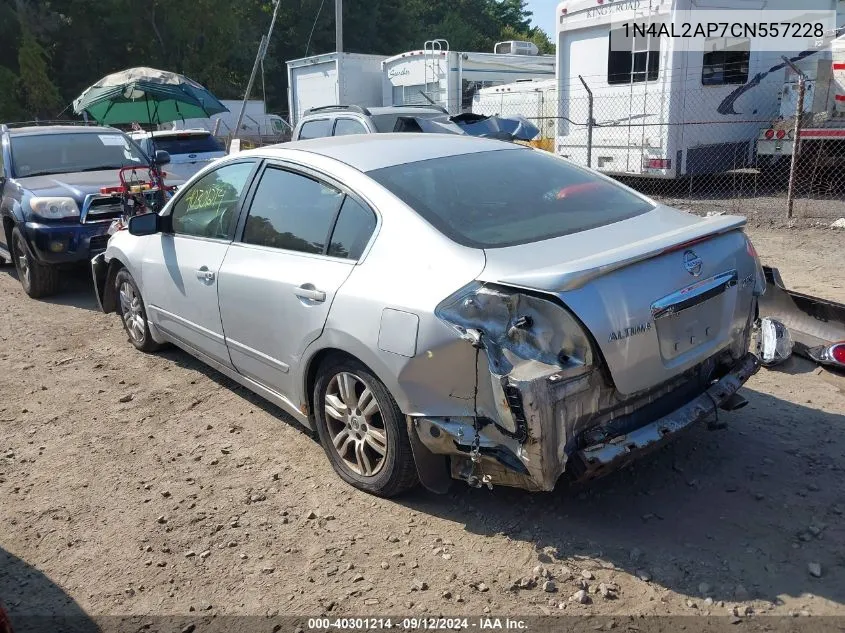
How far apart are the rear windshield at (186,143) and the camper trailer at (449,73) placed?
446 centimetres

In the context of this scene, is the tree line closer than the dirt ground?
No

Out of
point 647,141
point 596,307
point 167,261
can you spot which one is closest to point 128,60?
point 647,141

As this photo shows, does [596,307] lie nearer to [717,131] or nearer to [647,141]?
[647,141]

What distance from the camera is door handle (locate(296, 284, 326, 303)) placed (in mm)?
3500

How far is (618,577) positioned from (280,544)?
4.71 ft

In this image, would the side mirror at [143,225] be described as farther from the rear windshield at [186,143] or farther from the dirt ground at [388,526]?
the rear windshield at [186,143]

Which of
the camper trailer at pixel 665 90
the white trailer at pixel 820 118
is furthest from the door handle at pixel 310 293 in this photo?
the white trailer at pixel 820 118

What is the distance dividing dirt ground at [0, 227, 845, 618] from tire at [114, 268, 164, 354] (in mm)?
1068

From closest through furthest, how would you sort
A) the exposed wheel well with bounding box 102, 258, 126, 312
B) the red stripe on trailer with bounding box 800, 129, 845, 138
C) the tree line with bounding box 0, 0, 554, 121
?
the exposed wheel well with bounding box 102, 258, 126, 312
the red stripe on trailer with bounding box 800, 129, 845, 138
the tree line with bounding box 0, 0, 554, 121

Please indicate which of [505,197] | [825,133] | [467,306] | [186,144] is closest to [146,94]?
[186,144]

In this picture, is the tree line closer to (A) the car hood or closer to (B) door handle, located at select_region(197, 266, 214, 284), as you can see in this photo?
(A) the car hood

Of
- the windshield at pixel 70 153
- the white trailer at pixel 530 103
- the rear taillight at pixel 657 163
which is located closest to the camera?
the windshield at pixel 70 153

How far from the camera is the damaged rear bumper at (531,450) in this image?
9.30 ft

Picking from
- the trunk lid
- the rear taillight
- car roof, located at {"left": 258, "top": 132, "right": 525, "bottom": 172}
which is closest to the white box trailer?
the rear taillight
